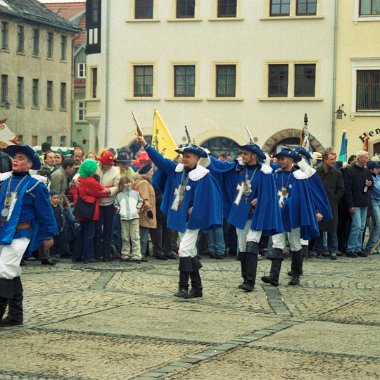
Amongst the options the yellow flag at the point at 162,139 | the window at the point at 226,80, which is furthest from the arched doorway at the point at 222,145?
the yellow flag at the point at 162,139

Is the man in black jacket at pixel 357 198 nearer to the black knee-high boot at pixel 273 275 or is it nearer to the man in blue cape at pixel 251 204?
the black knee-high boot at pixel 273 275

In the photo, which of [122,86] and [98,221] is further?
[122,86]

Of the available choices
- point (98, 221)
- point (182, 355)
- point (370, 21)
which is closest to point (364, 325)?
point (182, 355)

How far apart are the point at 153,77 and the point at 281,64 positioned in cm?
500

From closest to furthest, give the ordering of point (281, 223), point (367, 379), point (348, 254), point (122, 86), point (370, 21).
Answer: point (367, 379) → point (281, 223) → point (348, 254) → point (370, 21) → point (122, 86)

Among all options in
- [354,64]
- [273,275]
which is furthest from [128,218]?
[354,64]

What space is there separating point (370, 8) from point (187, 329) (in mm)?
34869

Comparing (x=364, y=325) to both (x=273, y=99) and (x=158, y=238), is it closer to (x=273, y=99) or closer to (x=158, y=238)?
(x=158, y=238)

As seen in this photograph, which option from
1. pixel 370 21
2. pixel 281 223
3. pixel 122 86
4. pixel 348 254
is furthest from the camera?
pixel 122 86

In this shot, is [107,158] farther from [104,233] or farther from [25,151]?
[25,151]

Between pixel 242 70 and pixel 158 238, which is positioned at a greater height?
pixel 242 70

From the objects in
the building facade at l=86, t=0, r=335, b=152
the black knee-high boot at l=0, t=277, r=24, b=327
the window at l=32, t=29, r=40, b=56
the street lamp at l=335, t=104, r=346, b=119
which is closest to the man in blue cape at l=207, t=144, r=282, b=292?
the black knee-high boot at l=0, t=277, r=24, b=327

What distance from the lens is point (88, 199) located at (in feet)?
61.4

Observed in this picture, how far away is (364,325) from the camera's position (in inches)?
475
